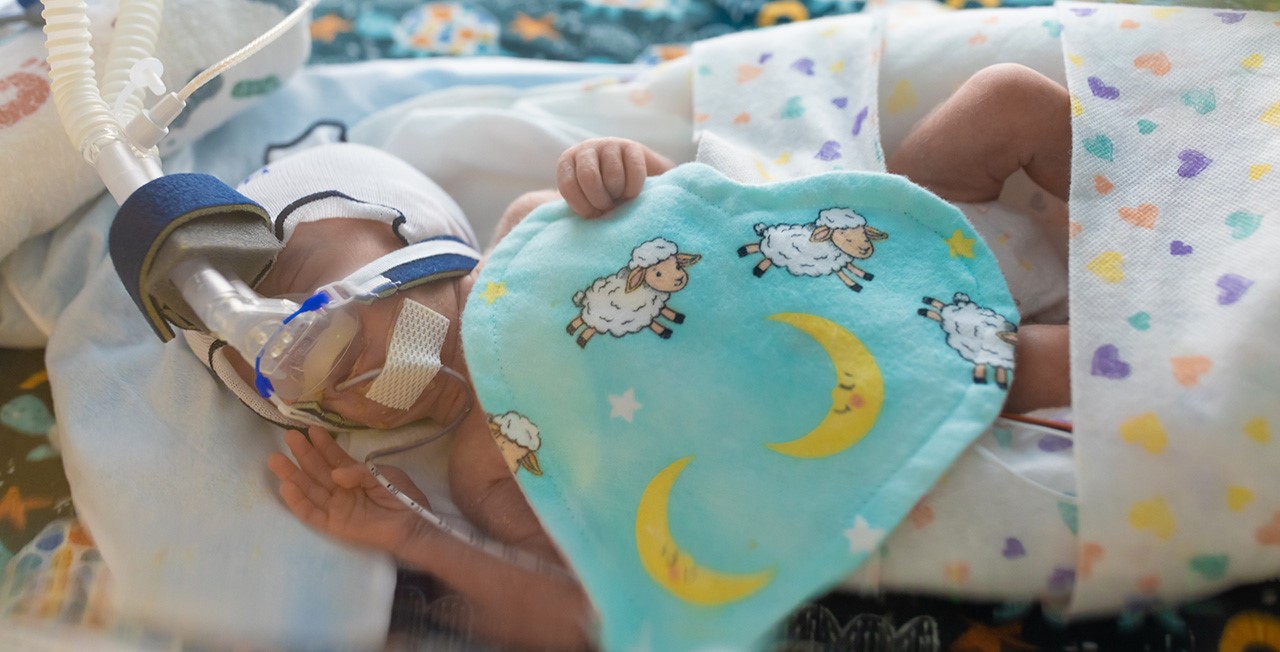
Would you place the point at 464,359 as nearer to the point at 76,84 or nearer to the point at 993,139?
the point at 76,84

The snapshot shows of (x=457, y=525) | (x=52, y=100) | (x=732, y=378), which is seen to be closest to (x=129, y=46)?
(x=52, y=100)

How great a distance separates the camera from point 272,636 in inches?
32.2

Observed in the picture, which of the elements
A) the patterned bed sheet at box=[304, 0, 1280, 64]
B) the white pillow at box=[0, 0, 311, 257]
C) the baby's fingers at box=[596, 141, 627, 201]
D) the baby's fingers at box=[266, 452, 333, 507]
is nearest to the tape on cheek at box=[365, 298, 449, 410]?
the baby's fingers at box=[266, 452, 333, 507]

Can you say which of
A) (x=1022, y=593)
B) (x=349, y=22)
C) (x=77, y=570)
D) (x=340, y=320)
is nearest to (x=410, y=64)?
(x=349, y=22)

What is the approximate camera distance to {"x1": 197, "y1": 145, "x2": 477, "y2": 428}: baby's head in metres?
0.92

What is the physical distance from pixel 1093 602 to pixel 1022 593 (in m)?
0.05

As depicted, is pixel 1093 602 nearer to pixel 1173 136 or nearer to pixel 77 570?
pixel 1173 136

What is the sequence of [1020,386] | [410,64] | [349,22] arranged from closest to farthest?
[1020,386]
[410,64]
[349,22]

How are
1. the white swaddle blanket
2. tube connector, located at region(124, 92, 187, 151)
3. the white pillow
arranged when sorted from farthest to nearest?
1. the white pillow
2. tube connector, located at region(124, 92, 187, 151)
3. the white swaddle blanket

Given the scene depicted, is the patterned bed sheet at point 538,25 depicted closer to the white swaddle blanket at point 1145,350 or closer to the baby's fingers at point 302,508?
the white swaddle blanket at point 1145,350

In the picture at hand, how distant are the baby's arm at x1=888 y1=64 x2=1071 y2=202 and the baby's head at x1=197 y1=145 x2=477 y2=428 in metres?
0.52

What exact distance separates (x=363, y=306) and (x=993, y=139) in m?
0.66

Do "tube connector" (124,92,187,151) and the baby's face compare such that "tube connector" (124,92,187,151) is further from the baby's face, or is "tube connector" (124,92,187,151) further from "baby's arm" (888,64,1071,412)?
"baby's arm" (888,64,1071,412)

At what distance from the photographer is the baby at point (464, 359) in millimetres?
856
